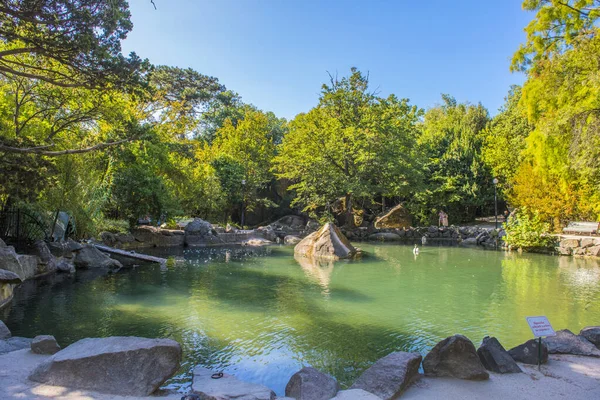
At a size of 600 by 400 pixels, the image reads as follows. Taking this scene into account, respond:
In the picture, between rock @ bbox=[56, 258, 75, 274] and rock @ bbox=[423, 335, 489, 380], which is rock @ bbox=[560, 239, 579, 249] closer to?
rock @ bbox=[423, 335, 489, 380]

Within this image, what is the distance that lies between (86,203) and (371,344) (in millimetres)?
11350

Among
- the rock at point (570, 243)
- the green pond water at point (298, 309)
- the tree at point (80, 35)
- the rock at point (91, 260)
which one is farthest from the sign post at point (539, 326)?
the rock at point (570, 243)

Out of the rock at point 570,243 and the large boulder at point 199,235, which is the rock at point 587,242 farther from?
the large boulder at point 199,235

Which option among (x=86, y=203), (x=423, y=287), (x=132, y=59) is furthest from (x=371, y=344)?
(x=86, y=203)

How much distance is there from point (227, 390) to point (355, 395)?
3.91ft

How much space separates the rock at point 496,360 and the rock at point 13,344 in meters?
5.50

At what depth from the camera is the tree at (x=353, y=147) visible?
2277cm

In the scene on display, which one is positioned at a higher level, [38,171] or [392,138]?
[392,138]

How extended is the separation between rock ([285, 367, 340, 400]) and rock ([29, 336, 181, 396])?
121 cm

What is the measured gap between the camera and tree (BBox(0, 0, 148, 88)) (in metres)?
6.07

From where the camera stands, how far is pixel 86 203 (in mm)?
13508

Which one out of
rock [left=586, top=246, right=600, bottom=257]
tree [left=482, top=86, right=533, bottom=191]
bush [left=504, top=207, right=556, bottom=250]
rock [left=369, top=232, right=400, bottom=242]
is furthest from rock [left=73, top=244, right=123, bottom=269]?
tree [left=482, top=86, right=533, bottom=191]

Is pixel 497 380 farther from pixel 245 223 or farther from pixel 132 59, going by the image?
pixel 245 223

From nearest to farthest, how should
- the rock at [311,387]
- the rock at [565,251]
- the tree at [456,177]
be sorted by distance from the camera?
the rock at [311,387], the rock at [565,251], the tree at [456,177]
